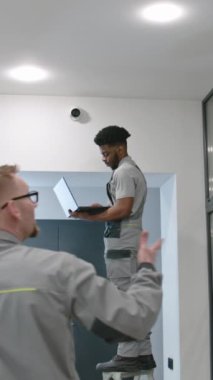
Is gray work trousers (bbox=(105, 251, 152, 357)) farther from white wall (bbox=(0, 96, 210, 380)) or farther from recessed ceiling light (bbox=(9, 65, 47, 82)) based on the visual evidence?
recessed ceiling light (bbox=(9, 65, 47, 82))

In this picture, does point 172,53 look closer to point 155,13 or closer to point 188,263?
point 155,13

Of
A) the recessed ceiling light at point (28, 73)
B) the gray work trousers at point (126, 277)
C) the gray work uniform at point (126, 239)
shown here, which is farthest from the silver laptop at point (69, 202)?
the recessed ceiling light at point (28, 73)

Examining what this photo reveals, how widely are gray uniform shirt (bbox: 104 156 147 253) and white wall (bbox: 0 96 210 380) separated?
1216 mm

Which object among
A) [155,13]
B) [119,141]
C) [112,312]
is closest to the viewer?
[112,312]

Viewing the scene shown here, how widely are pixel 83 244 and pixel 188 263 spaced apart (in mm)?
1271

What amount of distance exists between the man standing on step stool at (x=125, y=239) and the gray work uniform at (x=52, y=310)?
1480mm

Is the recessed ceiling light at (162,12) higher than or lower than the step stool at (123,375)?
higher

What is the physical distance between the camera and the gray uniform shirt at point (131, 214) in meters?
3.00

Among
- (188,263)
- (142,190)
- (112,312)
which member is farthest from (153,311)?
(188,263)

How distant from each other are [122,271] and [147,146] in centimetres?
Result: 166

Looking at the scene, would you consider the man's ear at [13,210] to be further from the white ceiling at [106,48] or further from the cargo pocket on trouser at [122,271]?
the white ceiling at [106,48]

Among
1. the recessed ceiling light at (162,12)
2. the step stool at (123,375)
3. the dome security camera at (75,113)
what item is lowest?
the step stool at (123,375)

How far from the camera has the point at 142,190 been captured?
3.16 meters

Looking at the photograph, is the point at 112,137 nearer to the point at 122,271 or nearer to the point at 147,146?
the point at 122,271
